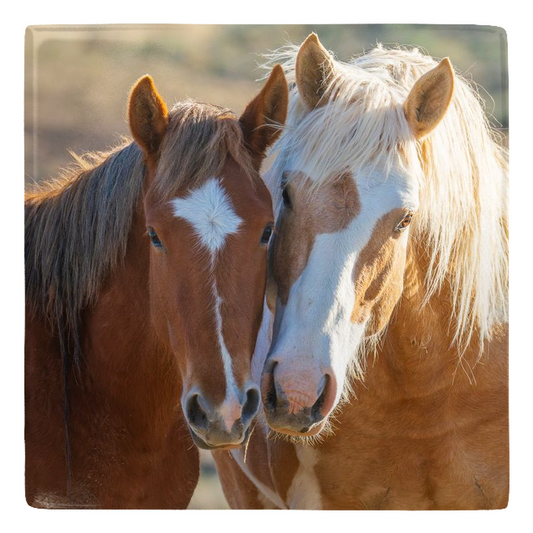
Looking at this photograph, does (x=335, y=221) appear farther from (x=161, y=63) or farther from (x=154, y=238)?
(x=161, y=63)

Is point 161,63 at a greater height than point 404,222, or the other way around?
point 161,63

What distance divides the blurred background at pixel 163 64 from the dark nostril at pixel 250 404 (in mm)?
660

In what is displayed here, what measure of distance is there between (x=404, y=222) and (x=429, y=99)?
0.32 meters

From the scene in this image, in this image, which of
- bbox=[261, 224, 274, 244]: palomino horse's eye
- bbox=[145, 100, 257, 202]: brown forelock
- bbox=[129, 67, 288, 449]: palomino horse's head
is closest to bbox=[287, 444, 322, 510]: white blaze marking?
bbox=[129, 67, 288, 449]: palomino horse's head

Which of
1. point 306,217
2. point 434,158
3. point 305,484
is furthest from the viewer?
point 305,484

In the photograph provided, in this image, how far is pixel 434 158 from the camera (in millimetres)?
1963

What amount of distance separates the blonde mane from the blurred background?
0.07 metres

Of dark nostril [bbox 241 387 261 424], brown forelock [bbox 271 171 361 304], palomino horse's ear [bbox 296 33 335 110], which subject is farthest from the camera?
palomino horse's ear [bbox 296 33 335 110]

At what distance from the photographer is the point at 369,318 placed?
1.89 meters

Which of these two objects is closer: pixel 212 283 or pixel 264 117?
pixel 212 283

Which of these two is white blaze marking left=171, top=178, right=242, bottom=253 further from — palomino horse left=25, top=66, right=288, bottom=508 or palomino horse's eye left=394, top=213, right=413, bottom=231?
palomino horse's eye left=394, top=213, right=413, bottom=231

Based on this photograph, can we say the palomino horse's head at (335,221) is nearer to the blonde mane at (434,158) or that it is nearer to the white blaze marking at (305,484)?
the blonde mane at (434,158)

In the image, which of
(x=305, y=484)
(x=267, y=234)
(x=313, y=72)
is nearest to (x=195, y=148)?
(x=267, y=234)

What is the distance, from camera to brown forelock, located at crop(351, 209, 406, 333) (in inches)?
71.5
